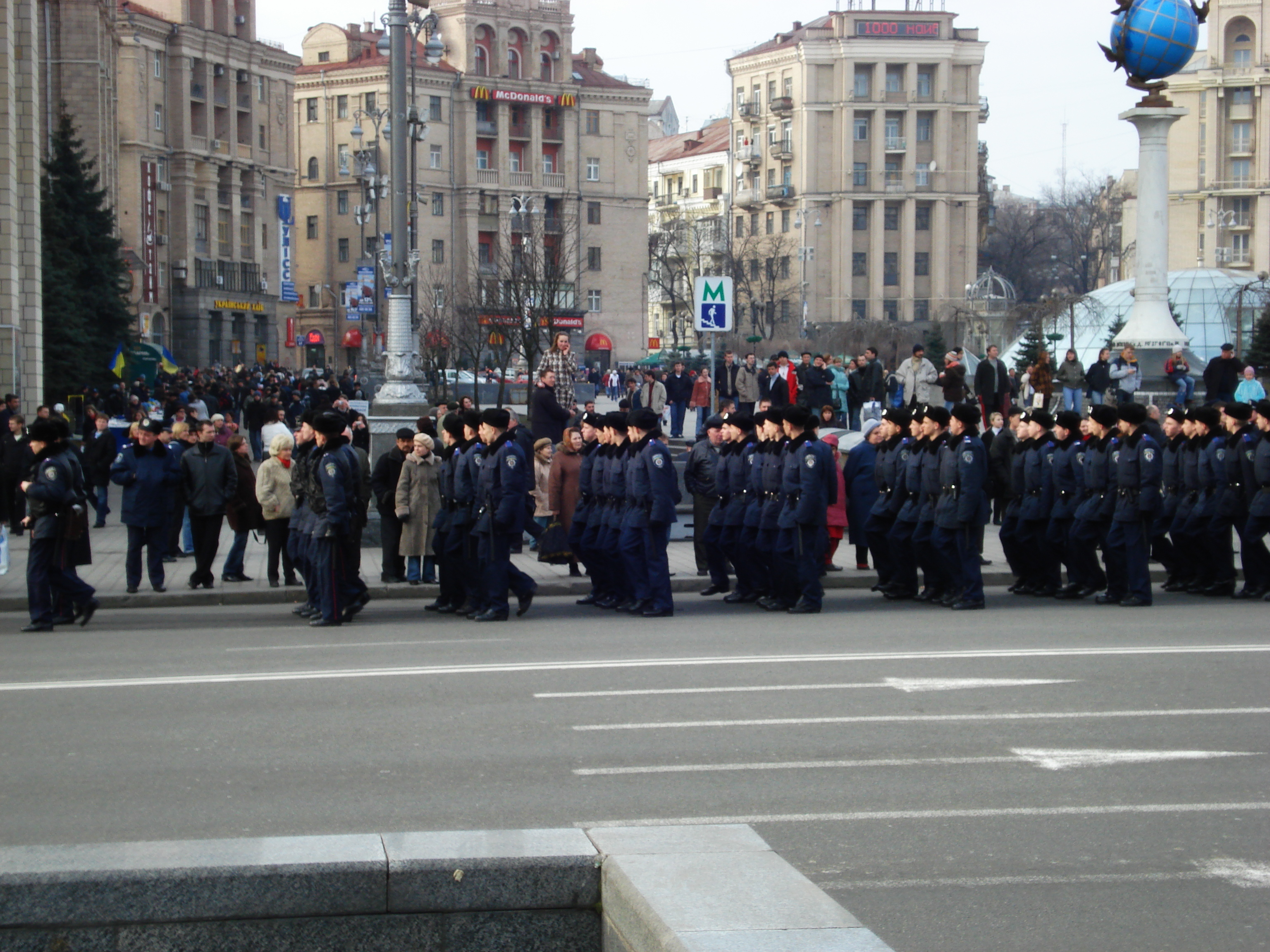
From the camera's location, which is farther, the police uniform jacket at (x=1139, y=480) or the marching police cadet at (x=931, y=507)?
the marching police cadet at (x=931, y=507)

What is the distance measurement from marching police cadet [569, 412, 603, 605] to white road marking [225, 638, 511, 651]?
7.96ft

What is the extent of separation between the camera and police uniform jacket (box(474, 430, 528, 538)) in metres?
14.0

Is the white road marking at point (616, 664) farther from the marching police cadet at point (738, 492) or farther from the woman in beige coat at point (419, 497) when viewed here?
the woman in beige coat at point (419, 497)

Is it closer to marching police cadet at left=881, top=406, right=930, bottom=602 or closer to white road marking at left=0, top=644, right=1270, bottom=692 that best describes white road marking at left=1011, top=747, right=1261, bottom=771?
white road marking at left=0, top=644, right=1270, bottom=692

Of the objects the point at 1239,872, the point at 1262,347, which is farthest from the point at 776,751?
the point at 1262,347

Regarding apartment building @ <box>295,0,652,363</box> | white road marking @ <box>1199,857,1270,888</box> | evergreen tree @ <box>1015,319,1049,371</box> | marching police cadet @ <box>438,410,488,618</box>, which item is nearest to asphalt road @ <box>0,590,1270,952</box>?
white road marking @ <box>1199,857,1270,888</box>

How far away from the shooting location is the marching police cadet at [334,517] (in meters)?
13.4

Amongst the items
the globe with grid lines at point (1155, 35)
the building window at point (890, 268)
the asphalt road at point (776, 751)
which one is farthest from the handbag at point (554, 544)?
the building window at point (890, 268)

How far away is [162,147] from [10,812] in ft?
245

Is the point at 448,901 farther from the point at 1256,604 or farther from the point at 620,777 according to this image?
the point at 1256,604

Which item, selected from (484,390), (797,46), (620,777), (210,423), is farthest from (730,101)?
(620,777)

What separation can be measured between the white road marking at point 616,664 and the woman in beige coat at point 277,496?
4886mm

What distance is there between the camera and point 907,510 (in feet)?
49.3

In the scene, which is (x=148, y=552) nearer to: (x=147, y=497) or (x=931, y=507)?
(x=147, y=497)
